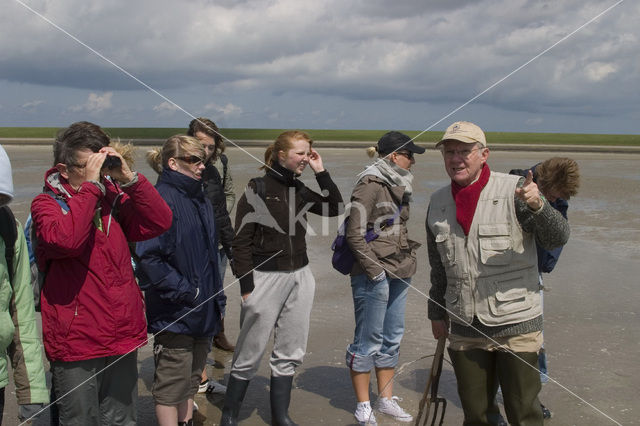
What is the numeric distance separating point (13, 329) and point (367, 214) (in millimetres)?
2288

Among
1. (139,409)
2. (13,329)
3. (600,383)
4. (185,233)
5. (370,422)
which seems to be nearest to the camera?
(13,329)

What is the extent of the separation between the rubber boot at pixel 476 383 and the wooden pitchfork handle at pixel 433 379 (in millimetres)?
124

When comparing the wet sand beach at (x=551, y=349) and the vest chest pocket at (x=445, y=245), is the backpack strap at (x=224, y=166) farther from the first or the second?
the vest chest pocket at (x=445, y=245)

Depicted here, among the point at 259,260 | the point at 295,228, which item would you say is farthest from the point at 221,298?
the point at 295,228

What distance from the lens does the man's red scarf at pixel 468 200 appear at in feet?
11.0

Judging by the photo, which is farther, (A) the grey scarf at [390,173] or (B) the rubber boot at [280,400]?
(A) the grey scarf at [390,173]

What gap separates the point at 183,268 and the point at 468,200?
5.35 feet

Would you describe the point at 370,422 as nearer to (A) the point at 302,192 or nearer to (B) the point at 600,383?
(A) the point at 302,192

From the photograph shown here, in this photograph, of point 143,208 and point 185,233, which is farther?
point 185,233

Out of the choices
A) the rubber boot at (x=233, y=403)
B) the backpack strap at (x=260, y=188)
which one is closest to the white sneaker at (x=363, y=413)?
the rubber boot at (x=233, y=403)

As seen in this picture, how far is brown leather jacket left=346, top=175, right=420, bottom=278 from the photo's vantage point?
4.38m

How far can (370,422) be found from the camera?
13.7 ft

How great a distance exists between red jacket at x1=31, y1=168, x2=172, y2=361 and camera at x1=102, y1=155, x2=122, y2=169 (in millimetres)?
160

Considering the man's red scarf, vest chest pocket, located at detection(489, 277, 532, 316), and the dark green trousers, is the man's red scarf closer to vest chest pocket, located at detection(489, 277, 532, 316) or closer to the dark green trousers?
vest chest pocket, located at detection(489, 277, 532, 316)
